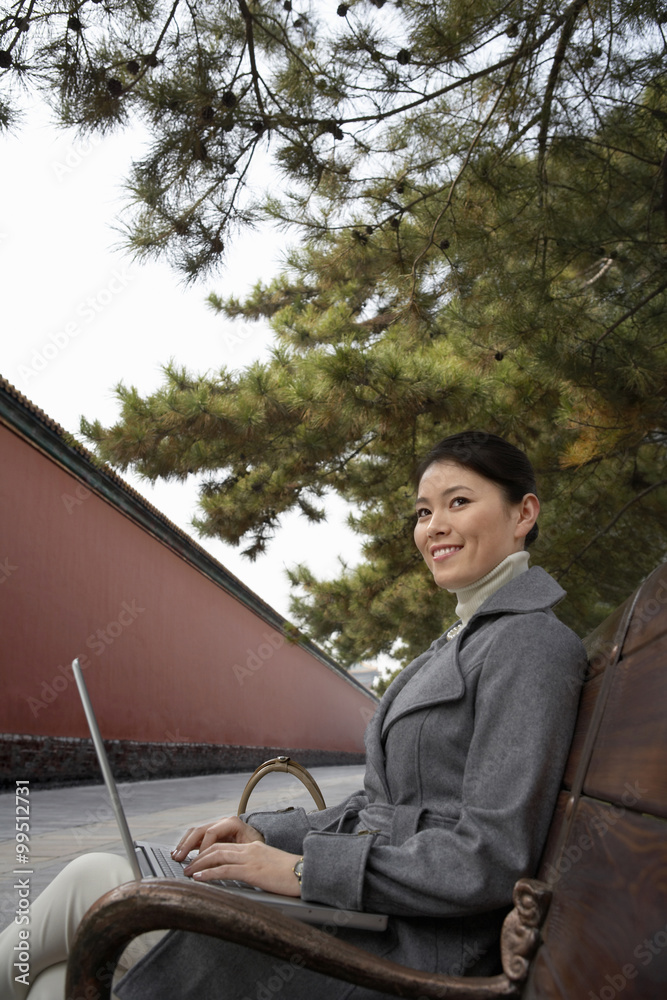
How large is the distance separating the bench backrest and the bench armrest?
0.07 ft

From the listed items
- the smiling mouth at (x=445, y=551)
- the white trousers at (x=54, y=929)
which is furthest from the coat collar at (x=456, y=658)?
the white trousers at (x=54, y=929)

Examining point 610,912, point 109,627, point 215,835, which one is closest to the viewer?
point 610,912

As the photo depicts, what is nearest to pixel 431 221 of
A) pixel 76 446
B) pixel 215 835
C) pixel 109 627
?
pixel 76 446

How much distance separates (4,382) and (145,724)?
3.62 m

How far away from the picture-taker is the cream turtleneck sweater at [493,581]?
3.73 feet

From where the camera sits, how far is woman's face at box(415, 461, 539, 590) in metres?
1.14

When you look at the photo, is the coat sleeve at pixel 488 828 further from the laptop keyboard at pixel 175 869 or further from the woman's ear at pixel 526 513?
the woman's ear at pixel 526 513

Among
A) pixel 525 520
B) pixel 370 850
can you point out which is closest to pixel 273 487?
pixel 525 520

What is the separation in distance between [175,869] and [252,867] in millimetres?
181

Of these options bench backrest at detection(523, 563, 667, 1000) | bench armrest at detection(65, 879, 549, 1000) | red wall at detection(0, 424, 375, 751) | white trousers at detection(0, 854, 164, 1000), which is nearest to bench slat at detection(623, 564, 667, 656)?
bench backrest at detection(523, 563, 667, 1000)

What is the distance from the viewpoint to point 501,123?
351 cm

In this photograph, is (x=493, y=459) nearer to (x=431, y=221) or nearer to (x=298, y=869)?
(x=298, y=869)

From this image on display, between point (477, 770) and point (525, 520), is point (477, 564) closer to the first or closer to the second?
point (525, 520)

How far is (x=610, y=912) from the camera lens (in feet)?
2.05
